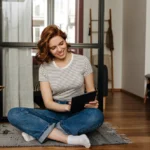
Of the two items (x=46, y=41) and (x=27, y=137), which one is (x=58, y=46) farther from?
(x=27, y=137)

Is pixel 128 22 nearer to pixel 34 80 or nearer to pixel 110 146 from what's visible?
pixel 34 80

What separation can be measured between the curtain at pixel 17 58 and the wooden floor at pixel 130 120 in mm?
903

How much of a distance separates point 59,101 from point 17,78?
872 mm

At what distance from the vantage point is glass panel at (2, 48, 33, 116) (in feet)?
9.76

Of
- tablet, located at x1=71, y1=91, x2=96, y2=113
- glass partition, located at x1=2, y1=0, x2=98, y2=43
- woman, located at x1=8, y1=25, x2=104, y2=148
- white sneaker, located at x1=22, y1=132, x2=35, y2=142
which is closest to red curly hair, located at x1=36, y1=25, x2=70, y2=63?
woman, located at x1=8, y1=25, x2=104, y2=148

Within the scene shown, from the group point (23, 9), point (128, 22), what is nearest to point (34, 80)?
point (23, 9)

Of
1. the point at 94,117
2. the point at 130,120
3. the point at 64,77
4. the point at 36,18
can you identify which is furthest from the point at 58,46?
the point at 130,120

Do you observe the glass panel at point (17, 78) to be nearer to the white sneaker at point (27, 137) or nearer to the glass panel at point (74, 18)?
the glass panel at point (74, 18)

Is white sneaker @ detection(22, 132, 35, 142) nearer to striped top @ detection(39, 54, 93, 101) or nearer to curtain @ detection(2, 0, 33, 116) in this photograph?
striped top @ detection(39, 54, 93, 101)

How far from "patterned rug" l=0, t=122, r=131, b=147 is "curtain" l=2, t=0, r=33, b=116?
0.51 metres

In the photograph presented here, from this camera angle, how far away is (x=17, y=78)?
301cm

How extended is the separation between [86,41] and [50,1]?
0.54m

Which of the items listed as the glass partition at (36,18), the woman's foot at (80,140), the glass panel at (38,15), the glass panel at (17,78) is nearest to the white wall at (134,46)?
the glass partition at (36,18)

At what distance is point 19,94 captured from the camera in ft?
9.97
